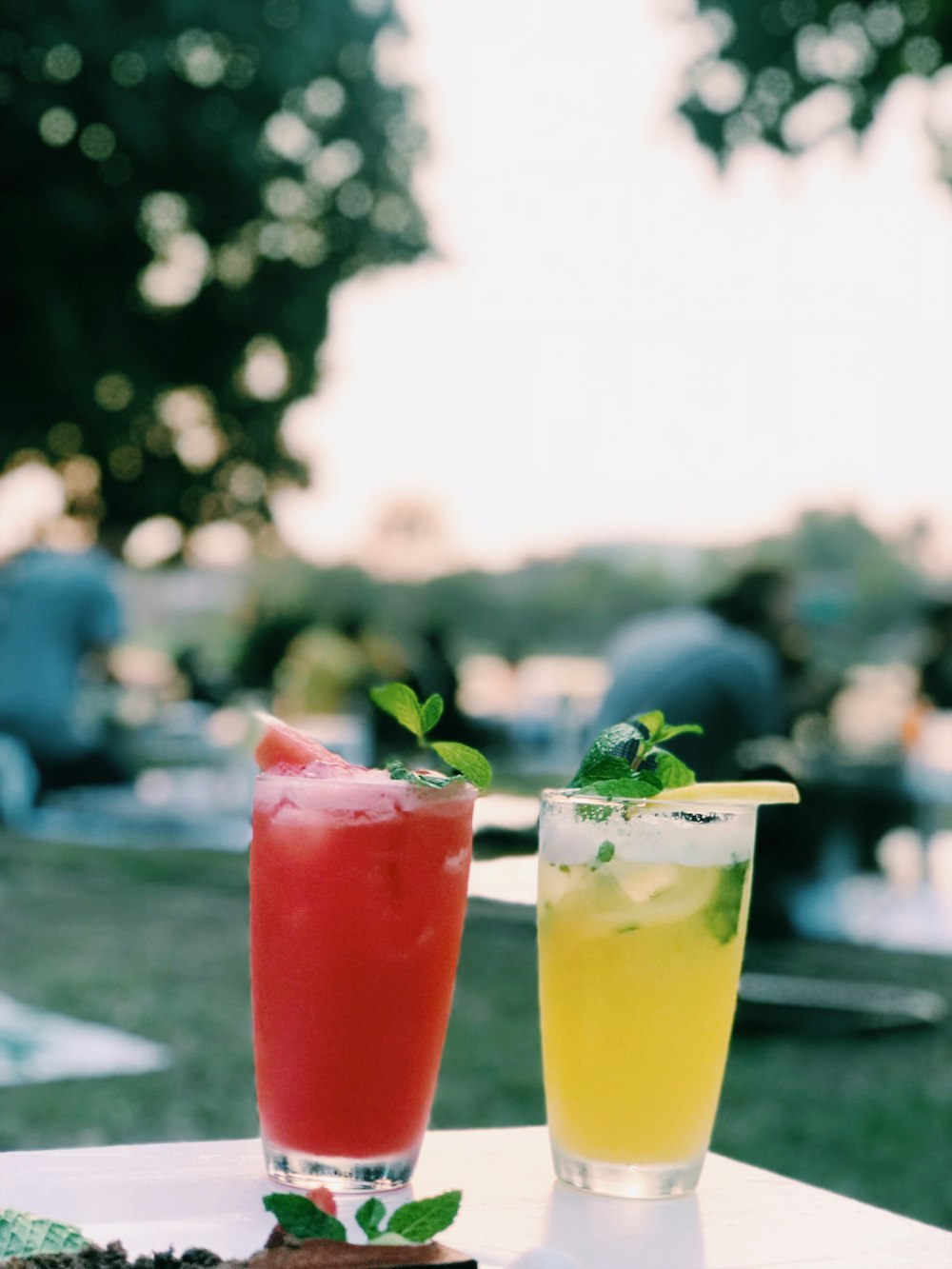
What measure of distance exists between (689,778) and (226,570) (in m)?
25.1

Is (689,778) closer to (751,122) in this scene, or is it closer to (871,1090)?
(871,1090)

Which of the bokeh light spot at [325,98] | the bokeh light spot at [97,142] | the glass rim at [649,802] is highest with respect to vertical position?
the bokeh light spot at [325,98]

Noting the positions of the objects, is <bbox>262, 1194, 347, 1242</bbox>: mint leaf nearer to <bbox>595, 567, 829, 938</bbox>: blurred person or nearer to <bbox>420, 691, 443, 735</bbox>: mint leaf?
<bbox>420, 691, 443, 735</bbox>: mint leaf

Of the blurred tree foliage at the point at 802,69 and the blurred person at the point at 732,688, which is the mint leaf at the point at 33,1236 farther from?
the blurred tree foliage at the point at 802,69

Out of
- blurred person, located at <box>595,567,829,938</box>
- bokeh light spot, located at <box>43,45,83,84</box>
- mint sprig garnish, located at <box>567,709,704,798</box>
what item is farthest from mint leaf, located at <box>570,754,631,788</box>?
bokeh light spot, located at <box>43,45,83,84</box>

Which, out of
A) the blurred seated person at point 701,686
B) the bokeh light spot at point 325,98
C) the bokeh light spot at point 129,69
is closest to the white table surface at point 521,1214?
the blurred seated person at point 701,686

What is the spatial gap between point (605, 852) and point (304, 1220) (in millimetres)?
315

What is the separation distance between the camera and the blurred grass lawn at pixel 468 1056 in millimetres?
3885

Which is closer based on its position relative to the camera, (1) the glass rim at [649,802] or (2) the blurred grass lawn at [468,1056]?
(1) the glass rim at [649,802]

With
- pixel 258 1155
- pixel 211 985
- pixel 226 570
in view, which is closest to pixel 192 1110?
pixel 211 985

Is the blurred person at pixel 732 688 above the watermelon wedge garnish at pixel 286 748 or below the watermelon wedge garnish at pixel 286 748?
below

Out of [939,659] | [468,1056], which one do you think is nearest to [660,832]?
[468,1056]

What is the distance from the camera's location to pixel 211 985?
572 cm

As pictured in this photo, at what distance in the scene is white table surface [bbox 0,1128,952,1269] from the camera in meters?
0.92
